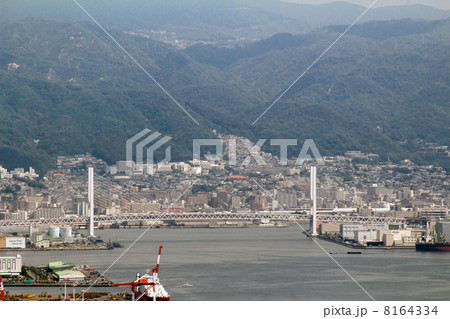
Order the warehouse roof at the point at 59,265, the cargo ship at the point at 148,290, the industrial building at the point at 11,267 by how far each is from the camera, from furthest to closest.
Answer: the warehouse roof at the point at 59,265, the industrial building at the point at 11,267, the cargo ship at the point at 148,290

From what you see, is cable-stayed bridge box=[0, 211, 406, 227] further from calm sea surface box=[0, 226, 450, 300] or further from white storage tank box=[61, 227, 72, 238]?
calm sea surface box=[0, 226, 450, 300]

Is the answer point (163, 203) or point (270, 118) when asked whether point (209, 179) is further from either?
point (270, 118)

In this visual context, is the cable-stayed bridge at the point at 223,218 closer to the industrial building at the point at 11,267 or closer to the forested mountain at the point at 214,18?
the industrial building at the point at 11,267

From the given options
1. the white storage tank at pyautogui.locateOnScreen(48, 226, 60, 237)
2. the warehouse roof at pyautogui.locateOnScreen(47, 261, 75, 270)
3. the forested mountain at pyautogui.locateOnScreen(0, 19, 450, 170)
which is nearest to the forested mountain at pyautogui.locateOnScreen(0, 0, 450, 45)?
the forested mountain at pyautogui.locateOnScreen(0, 19, 450, 170)

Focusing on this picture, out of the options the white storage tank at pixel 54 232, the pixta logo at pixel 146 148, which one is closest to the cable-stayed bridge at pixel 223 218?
the white storage tank at pixel 54 232

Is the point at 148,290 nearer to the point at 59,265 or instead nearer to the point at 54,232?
the point at 59,265

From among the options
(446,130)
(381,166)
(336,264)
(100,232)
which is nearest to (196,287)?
(336,264)

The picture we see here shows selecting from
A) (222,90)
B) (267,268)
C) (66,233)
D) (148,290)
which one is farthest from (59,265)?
(222,90)
